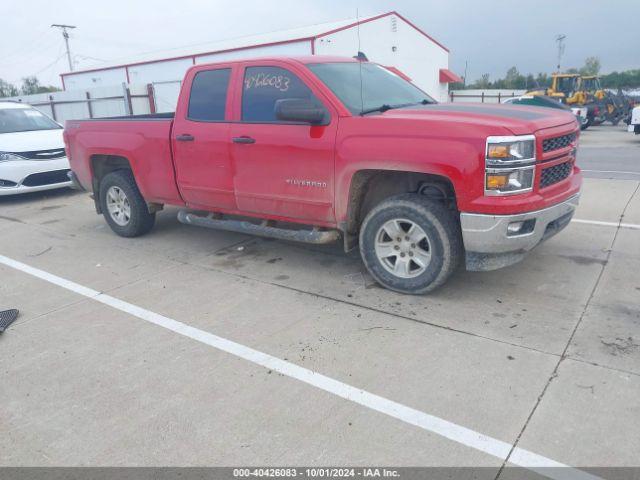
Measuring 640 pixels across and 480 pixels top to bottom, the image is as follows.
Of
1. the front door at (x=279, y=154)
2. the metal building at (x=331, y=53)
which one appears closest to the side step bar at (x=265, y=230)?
the front door at (x=279, y=154)

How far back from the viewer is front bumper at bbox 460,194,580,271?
3.90 meters

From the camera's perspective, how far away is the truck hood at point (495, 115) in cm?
392

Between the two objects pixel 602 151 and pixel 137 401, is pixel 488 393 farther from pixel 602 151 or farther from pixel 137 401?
pixel 602 151

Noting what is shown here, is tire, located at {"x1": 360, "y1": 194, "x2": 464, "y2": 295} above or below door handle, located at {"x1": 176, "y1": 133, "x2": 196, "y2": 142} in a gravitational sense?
below

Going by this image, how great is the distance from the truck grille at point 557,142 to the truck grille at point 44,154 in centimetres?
870

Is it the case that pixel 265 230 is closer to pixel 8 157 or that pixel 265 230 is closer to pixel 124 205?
pixel 124 205

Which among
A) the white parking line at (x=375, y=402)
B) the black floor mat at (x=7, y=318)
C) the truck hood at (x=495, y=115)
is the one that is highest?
the truck hood at (x=495, y=115)

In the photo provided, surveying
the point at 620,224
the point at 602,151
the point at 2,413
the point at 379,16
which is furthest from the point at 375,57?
the point at 2,413

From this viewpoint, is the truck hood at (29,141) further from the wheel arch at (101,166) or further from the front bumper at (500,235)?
the front bumper at (500,235)

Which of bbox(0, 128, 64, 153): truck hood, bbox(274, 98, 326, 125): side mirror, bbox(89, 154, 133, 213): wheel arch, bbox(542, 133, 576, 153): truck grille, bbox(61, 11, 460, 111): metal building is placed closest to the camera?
bbox(542, 133, 576, 153): truck grille

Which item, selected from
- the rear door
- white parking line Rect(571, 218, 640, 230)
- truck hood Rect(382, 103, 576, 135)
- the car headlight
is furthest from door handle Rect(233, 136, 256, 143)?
white parking line Rect(571, 218, 640, 230)

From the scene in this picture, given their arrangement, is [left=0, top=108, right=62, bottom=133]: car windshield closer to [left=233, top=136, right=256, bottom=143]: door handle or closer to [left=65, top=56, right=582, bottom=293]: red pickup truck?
[left=65, top=56, right=582, bottom=293]: red pickup truck

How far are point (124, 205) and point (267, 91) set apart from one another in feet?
9.03

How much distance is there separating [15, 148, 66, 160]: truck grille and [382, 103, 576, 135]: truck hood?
24.5 feet
